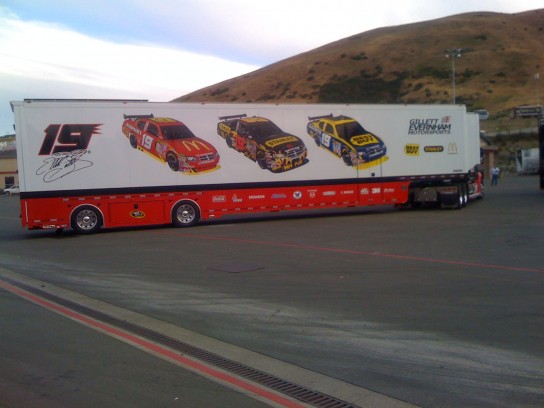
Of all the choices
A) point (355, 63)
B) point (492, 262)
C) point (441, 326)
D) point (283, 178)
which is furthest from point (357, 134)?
point (355, 63)

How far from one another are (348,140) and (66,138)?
1035 cm

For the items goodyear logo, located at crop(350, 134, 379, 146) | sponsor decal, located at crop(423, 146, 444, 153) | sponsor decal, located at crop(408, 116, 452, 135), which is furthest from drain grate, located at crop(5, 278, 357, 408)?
sponsor decal, located at crop(423, 146, 444, 153)

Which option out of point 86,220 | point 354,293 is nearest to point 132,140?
point 86,220

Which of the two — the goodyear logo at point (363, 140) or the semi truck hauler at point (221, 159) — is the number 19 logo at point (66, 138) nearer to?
the semi truck hauler at point (221, 159)

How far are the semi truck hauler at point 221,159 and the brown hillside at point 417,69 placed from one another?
53564 mm

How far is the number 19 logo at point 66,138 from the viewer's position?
21141 mm

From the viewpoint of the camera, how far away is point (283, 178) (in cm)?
2433

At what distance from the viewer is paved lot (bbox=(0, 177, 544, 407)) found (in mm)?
6812

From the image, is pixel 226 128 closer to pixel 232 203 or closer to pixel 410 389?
pixel 232 203

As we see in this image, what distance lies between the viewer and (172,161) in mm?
22781

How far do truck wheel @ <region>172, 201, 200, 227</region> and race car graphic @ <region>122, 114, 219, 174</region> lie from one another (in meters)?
1.18

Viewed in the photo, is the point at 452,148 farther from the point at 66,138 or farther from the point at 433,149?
the point at 66,138

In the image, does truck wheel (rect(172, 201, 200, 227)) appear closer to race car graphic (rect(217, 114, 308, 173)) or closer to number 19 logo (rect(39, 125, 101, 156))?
race car graphic (rect(217, 114, 308, 173))
